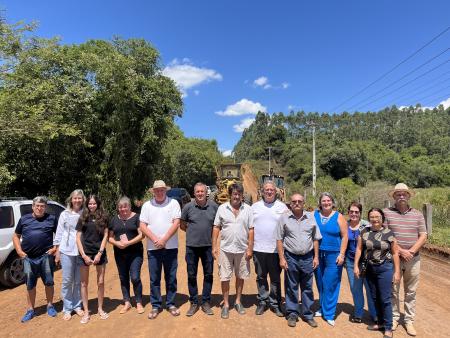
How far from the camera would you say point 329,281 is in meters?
4.71

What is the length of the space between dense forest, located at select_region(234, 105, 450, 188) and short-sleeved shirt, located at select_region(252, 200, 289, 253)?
91.2 ft

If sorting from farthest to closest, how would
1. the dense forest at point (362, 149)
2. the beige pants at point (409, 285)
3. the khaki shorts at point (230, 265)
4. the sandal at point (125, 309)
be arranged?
the dense forest at point (362, 149), the sandal at point (125, 309), the khaki shorts at point (230, 265), the beige pants at point (409, 285)

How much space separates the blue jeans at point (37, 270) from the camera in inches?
191

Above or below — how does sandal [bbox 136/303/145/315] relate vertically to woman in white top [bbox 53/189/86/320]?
below

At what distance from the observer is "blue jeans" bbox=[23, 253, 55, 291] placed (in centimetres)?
484

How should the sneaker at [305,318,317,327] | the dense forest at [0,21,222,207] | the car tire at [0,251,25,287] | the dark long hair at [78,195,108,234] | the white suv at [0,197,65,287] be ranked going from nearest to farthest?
1. the sneaker at [305,318,317,327]
2. the dark long hair at [78,195,108,234]
3. the white suv at [0,197,65,287]
4. the car tire at [0,251,25,287]
5. the dense forest at [0,21,222,207]

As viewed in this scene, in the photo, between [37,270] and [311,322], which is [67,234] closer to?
[37,270]

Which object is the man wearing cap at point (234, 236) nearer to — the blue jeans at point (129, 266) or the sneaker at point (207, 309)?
the sneaker at point (207, 309)

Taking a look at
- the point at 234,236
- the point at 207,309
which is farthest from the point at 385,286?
the point at 207,309

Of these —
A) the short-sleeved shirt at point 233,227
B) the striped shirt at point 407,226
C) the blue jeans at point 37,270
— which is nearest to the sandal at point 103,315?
the blue jeans at point 37,270

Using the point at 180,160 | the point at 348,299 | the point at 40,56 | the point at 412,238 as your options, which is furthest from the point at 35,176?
the point at 180,160

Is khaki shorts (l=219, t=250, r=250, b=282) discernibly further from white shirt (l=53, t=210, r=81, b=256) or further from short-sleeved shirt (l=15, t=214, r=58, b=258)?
short-sleeved shirt (l=15, t=214, r=58, b=258)

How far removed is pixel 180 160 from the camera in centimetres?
4300

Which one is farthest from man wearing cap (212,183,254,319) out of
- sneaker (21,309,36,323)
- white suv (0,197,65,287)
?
white suv (0,197,65,287)
